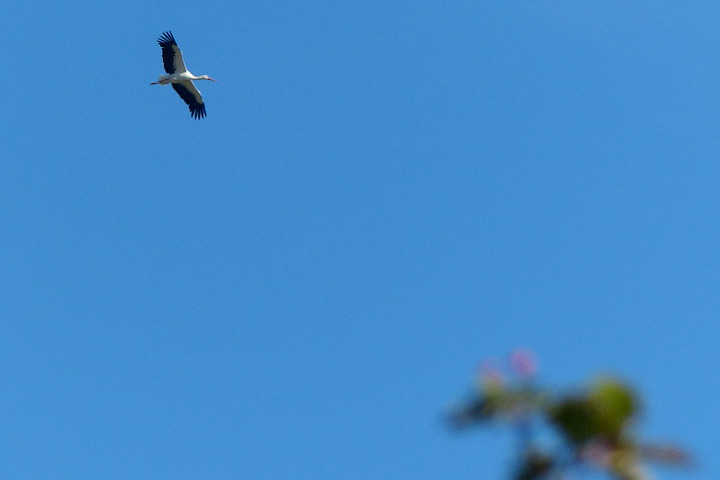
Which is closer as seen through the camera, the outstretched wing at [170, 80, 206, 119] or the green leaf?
the green leaf

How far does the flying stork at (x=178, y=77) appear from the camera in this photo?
41844mm

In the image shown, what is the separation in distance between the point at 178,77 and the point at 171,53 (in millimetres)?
1043

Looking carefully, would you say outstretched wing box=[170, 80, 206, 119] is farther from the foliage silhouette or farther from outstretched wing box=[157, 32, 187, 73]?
the foliage silhouette

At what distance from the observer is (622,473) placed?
13336mm

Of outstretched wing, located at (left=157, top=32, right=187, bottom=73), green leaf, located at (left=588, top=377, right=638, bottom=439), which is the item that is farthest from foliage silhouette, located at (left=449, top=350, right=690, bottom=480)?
outstretched wing, located at (left=157, top=32, right=187, bottom=73)

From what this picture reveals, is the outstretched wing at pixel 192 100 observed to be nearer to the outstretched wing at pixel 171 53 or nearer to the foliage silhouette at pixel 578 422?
the outstretched wing at pixel 171 53

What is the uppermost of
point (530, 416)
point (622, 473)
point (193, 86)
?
point (193, 86)

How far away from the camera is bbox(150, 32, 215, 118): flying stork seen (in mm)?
41844

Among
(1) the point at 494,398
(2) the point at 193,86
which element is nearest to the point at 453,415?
(1) the point at 494,398

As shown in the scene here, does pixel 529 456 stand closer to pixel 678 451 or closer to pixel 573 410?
pixel 573 410

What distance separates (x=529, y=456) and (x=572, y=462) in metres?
0.62

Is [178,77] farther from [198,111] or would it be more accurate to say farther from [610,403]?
[610,403]

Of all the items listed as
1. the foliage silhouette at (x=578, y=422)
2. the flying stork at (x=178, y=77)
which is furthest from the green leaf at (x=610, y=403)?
the flying stork at (x=178, y=77)

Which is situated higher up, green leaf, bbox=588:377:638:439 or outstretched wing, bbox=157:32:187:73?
outstretched wing, bbox=157:32:187:73
